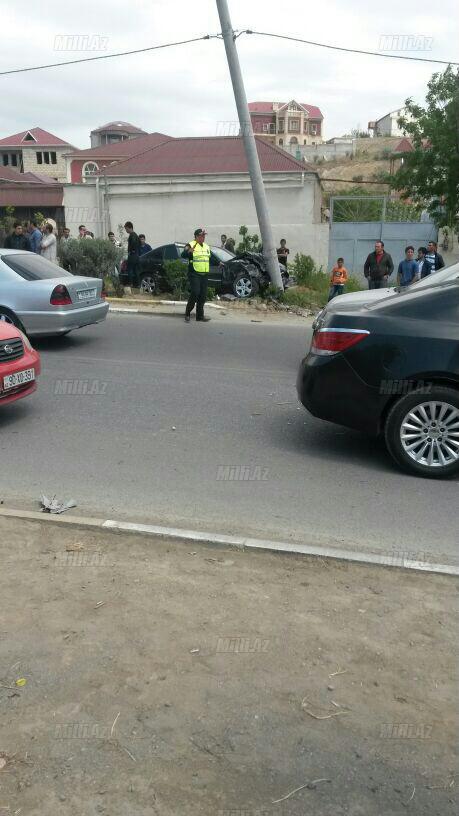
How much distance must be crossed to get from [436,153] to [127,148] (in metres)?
25.2

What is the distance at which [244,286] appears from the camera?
1850 cm

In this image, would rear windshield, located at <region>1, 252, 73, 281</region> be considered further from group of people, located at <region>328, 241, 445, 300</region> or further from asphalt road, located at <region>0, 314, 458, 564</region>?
group of people, located at <region>328, 241, 445, 300</region>

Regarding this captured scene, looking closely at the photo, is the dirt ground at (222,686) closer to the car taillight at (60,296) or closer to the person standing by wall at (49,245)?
the car taillight at (60,296)

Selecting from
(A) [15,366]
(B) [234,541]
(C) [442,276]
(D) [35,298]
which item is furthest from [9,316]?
(B) [234,541]

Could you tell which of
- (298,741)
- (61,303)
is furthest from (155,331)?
(298,741)

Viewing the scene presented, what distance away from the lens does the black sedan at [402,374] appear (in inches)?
226

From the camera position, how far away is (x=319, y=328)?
6270mm

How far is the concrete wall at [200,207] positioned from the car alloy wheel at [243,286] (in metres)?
8.55

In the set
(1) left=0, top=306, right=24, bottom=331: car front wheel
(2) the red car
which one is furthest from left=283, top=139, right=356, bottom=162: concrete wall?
(2) the red car

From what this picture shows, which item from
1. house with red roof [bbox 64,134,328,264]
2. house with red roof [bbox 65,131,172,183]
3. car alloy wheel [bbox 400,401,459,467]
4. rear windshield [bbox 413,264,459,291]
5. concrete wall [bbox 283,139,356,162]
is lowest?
car alloy wheel [bbox 400,401,459,467]

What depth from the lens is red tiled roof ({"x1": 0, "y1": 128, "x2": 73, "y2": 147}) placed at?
77.1 meters

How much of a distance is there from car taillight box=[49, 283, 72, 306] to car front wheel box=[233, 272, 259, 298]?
8.16 m

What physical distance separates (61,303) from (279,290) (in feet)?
25.9

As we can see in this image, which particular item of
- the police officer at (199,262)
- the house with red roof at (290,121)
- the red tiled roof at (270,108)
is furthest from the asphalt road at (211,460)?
the red tiled roof at (270,108)
